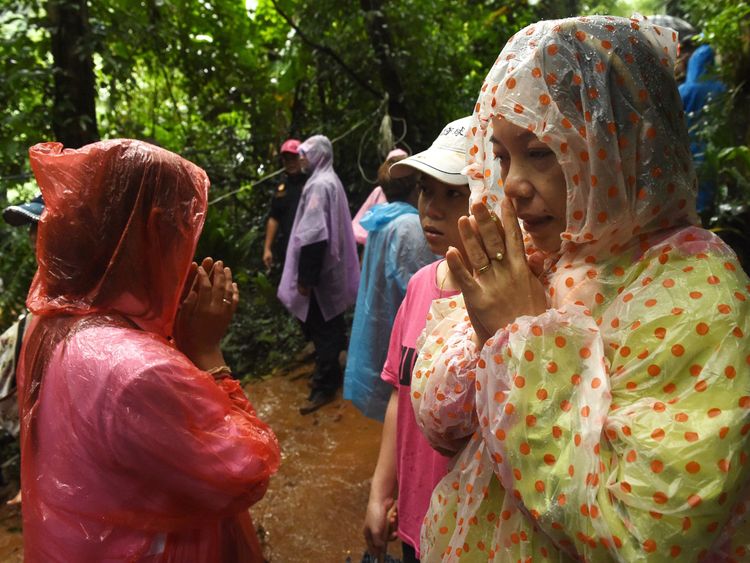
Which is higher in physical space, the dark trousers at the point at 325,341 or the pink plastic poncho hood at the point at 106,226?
the pink plastic poncho hood at the point at 106,226

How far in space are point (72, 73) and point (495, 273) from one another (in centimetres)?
511

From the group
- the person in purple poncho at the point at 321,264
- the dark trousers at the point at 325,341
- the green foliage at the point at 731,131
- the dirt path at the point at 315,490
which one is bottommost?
the dirt path at the point at 315,490

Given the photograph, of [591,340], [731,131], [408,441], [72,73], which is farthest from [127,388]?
[731,131]

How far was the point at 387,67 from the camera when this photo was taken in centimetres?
638

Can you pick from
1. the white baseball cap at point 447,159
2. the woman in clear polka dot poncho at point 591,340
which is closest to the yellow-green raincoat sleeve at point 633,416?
the woman in clear polka dot poncho at point 591,340

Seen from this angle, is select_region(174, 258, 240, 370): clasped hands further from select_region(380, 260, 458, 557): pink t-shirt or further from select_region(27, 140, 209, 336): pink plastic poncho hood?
select_region(380, 260, 458, 557): pink t-shirt

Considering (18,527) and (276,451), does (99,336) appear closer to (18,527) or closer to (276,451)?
(276,451)

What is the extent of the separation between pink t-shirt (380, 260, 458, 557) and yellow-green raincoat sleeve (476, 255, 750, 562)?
78 centimetres

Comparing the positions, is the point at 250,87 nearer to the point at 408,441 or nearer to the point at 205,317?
the point at 205,317

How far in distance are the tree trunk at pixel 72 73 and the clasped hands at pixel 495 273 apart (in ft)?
15.6

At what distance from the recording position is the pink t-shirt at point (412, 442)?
6.17ft

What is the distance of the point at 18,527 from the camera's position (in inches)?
166

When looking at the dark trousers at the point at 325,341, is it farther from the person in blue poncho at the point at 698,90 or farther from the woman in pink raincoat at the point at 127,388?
the woman in pink raincoat at the point at 127,388

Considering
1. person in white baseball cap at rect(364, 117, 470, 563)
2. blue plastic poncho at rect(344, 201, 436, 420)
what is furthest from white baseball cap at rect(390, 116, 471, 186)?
blue plastic poncho at rect(344, 201, 436, 420)
